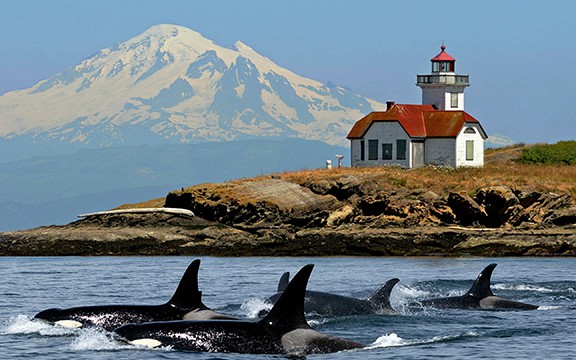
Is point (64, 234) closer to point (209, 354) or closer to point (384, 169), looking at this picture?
point (384, 169)

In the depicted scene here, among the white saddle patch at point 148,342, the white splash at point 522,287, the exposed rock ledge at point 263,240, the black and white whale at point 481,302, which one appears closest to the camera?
the white saddle patch at point 148,342

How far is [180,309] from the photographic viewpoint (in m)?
24.8

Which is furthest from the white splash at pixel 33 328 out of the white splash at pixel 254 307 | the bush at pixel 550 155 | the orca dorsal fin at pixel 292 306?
the bush at pixel 550 155

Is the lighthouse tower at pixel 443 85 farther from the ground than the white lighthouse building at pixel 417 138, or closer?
farther from the ground

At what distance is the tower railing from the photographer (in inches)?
3524

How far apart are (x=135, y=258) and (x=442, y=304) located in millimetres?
34259

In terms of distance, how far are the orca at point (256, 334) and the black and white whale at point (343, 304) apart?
6793 millimetres

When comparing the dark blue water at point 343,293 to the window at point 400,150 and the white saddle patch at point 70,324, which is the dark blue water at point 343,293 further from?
the window at point 400,150

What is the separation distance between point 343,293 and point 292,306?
1829cm

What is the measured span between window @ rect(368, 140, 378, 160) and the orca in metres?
62.9

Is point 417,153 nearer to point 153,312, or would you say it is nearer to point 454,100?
point 454,100

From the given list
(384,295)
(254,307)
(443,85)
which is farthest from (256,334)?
(443,85)

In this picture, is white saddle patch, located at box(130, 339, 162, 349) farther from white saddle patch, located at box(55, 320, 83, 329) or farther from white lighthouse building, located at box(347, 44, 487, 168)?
white lighthouse building, located at box(347, 44, 487, 168)

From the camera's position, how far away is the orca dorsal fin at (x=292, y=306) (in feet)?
69.8
